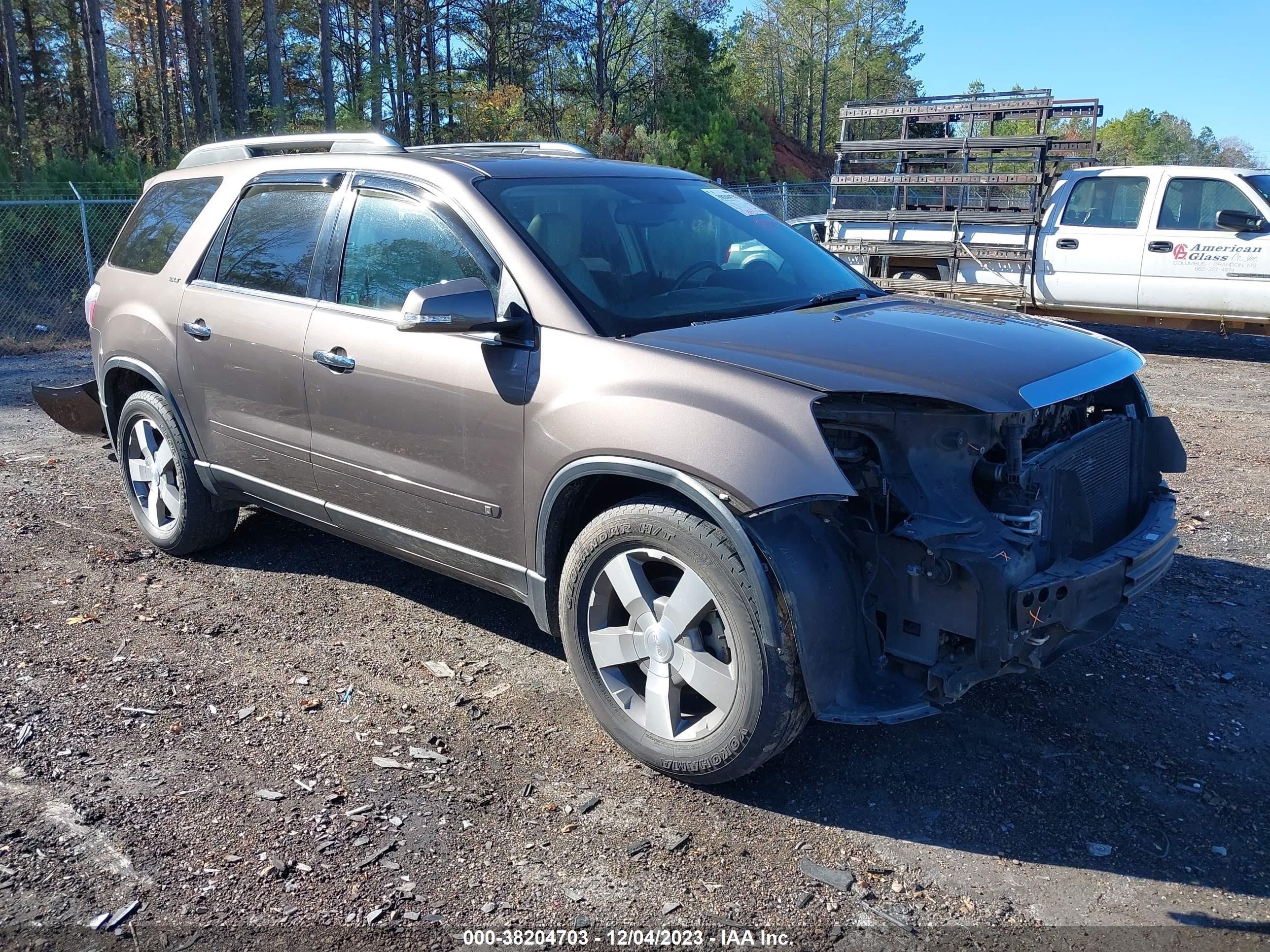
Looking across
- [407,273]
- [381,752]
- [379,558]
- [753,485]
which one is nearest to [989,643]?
[753,485]

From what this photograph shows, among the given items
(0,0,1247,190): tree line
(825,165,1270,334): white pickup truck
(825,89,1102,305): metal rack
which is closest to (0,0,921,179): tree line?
(0,0,1247,190): tree line

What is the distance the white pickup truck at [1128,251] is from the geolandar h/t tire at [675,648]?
9.68m

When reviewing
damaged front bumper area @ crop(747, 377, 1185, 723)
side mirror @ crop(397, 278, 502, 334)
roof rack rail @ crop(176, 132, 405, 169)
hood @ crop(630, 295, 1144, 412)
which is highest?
roof rack rail @ crop(176, 132, 405, 169)

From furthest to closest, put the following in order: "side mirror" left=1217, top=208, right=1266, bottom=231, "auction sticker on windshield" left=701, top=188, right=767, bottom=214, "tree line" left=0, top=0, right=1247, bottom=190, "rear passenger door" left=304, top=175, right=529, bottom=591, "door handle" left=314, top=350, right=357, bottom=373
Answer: "tree line" left=0, top=0, right=1247, bottom=190
"side mirror" left=1217, top=208, right=1266, bottom=231
"auction sticker on windshield" left=701, top=188, right=767, bottom=214
"door handle" left=314, top=350, right=357, bottom=373
"rear passenger door" left=304, top=175, right=529, bottom=591

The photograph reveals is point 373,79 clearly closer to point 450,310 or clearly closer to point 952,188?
point 952,188

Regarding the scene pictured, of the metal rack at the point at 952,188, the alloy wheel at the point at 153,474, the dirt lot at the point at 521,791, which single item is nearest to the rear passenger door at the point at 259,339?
the alloy wheel at the point at 153,474

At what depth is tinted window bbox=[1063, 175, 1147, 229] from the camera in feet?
36.3

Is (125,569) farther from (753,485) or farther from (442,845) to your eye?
(753,485)

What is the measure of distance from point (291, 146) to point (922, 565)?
3861 mm

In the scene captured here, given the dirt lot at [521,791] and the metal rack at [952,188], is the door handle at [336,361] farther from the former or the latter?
the metal rack at [952,188]

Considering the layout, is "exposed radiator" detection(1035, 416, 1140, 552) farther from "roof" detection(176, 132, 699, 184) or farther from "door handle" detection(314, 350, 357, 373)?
"door handle" detection(314, 350, 357, 373)

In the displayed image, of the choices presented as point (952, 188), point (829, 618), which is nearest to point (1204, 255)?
point (952, 188)

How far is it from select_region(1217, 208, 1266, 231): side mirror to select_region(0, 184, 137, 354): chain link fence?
13299 millimetres

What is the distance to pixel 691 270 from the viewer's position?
3957 millimetres
